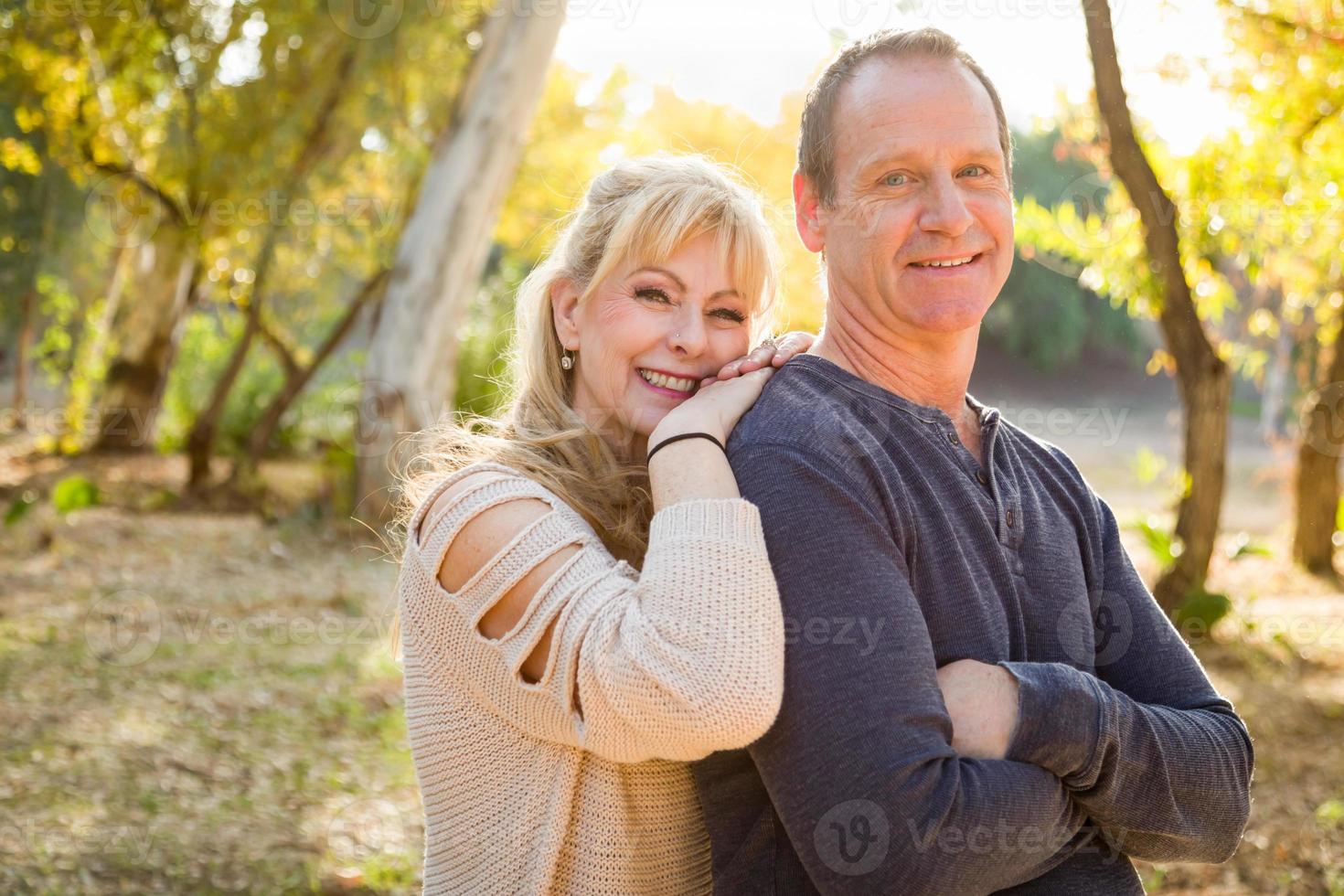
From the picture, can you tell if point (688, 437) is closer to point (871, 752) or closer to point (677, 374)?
point (677, 374)

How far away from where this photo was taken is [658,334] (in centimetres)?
211

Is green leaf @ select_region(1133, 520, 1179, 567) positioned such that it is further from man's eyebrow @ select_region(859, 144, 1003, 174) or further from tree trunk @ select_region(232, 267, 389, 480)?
tree trunk @ select_region(232, 267, 389, 480)

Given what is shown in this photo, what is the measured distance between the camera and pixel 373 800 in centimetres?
441

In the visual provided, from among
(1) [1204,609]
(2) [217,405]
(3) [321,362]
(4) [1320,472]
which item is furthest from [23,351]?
(4) [1320,472]

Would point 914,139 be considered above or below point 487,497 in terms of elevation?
above

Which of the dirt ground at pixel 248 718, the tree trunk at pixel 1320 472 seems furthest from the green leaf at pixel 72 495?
the tree trunk at pixel 1320 472

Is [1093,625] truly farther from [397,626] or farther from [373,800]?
[373,800]

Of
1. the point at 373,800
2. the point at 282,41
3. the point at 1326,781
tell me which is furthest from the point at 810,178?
the point at 282,41

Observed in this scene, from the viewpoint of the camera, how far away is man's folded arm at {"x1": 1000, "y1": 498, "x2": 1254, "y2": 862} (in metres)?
1.65

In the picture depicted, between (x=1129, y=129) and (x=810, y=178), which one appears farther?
(x=1129, y=129)

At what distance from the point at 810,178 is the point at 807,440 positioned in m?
0.56

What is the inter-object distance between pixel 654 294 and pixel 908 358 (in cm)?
46

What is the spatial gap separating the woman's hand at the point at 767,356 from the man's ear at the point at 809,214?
6.7 inches

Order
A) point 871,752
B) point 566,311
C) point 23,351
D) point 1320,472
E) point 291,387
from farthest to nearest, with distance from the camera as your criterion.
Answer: point 23,351
point 291,387
point 1320,472
point 566,311
point 871,752
